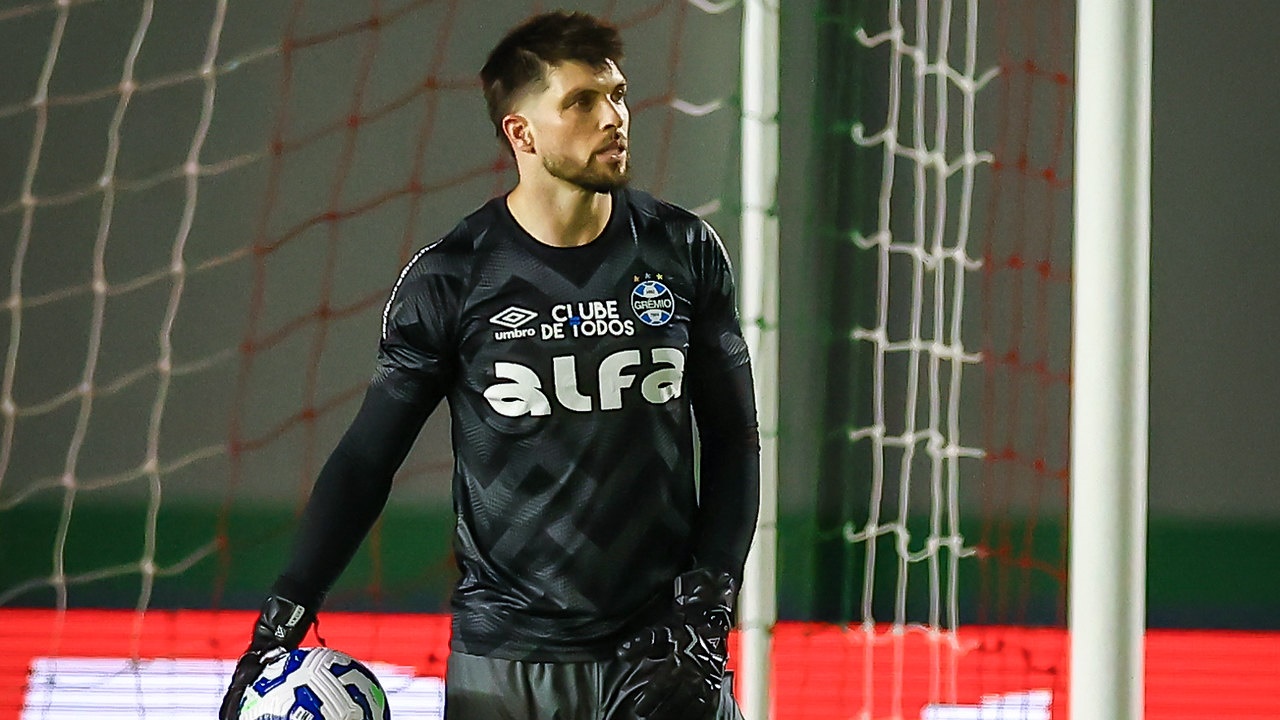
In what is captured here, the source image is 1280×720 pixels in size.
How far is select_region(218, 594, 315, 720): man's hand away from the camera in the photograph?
1.88 metres

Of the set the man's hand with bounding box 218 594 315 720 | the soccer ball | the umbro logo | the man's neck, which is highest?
the man's neck

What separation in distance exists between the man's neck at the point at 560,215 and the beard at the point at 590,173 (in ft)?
0.08

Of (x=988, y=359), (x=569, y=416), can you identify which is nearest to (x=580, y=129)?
(x=569, y=416)

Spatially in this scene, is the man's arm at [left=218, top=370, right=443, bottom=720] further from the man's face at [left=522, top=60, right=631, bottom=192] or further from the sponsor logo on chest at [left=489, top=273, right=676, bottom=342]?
the man's face at [left=522, top=60, right=631, bottom=192]

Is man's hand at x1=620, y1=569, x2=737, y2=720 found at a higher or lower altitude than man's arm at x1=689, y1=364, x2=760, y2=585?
lower

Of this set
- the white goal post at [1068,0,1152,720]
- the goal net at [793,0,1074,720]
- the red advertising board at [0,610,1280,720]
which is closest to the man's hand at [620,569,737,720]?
the white goal post at [1068,0,1152,720]

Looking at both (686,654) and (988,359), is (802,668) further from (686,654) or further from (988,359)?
(686,654)

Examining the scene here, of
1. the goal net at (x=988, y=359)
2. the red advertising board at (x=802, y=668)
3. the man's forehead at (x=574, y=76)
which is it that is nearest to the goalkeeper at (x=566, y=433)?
the man's forehead at (x=574, y=76)

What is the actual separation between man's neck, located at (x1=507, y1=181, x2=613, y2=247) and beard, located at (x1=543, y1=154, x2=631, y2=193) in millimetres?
25

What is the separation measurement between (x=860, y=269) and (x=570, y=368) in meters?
2.22

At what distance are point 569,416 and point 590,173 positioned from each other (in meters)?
0.33

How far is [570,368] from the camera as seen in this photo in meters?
1.86

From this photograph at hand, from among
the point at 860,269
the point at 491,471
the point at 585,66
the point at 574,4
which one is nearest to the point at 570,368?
the point at 491,471

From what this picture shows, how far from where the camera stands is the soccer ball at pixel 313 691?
1.84 m
